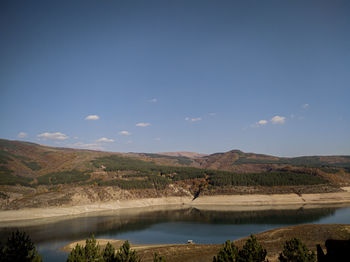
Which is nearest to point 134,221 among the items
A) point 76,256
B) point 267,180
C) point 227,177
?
point 76,256

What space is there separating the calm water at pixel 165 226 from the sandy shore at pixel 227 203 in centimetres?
1011

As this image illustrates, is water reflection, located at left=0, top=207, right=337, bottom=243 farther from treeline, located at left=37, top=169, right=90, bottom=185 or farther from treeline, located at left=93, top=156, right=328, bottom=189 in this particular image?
treeline, located at left=37, top=169, right=90, bottom=185

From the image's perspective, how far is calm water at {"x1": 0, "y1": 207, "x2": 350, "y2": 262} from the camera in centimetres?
5793

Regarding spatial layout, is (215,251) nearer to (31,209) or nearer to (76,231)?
(76,231)

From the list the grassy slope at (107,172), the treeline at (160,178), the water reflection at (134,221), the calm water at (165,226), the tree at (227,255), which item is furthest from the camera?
the grassy slope at (107,172)

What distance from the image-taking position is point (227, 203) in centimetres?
11481

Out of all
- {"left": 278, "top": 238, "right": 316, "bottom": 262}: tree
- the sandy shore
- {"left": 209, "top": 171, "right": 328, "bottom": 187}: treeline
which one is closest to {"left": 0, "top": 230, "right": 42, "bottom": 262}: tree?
{"left": 278, "top": 238, "right": 316, "bottom": 262}: tree

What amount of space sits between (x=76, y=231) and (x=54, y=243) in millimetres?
12023

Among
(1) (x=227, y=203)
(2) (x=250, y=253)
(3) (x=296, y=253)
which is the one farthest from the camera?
(1) (x=227, y=203)

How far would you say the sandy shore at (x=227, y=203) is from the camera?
98050 mm

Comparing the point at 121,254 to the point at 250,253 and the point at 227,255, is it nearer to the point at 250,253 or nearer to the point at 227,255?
the point at 227,255

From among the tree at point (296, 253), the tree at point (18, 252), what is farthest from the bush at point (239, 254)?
the tree at point (18, 252)

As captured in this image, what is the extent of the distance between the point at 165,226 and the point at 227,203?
48958mm

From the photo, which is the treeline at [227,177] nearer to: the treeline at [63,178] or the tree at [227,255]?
the treeline at [63,178]
